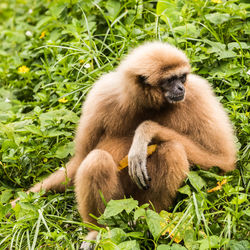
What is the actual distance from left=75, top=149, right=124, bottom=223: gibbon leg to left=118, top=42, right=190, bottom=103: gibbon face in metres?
0.79

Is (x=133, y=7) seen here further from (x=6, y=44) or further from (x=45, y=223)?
(x=45, y=223)

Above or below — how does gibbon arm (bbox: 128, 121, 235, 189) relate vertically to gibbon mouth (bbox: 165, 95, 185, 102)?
below

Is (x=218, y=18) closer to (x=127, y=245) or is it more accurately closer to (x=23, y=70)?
(x=23, y=70)

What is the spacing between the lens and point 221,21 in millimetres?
5941

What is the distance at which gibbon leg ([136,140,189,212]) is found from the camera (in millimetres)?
4301

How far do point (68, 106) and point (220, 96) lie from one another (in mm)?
1895

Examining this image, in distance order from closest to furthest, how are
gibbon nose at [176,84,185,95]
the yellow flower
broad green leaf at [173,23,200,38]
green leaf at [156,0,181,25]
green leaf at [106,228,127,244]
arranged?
green leaf at [106,228,127,244] → gibbon nose at [176,84,185,95] → broad green leaf at [173,23,200,38] → green leaf at [156,0,181,25] → the yellow flower

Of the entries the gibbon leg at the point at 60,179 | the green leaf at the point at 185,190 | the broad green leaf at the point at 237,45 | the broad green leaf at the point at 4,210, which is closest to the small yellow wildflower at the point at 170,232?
the green leaf at the point at 185,190

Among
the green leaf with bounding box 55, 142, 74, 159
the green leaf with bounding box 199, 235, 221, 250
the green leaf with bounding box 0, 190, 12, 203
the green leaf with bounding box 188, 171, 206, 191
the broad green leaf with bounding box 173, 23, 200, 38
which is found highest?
the broad green leaf with bounding box 173, 23, 200, 38

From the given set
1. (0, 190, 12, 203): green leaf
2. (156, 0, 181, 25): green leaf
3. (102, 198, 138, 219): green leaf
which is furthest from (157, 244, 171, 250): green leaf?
(156, 0, 181, 25): green leaf

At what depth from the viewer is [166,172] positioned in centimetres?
432

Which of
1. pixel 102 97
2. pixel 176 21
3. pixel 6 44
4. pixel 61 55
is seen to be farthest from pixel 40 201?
pixel 6 44

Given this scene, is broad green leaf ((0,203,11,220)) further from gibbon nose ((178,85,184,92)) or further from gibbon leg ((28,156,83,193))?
gibbon nose ((178,85,184,92))

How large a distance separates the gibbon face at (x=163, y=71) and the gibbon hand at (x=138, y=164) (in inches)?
22.0
